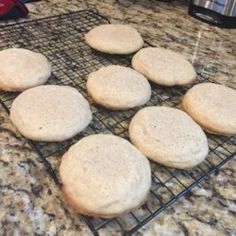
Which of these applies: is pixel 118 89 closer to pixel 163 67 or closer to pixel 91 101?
pixel 91 101

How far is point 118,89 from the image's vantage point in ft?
2.76

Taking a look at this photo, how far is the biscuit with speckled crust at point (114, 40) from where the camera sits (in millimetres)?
1025

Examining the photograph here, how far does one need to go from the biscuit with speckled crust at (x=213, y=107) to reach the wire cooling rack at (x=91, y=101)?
0.12 ft

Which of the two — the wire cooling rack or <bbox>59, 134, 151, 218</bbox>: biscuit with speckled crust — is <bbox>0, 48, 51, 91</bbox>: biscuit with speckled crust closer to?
the wire cooling rack

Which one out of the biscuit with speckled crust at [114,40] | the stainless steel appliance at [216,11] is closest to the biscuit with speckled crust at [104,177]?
the biscuit with speckled crust at [114,40]

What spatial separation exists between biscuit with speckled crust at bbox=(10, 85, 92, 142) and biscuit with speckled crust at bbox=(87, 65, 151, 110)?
2.4 inches

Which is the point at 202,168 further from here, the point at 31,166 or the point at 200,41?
the point at 200,41

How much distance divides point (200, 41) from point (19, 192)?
937mm

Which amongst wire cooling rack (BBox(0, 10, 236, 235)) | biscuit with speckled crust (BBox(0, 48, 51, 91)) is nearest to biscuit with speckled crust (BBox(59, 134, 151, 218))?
wire cooling rack (BBox(0, 10, 236, 235))

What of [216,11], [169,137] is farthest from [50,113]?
[216,11]

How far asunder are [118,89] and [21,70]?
267 millimetres

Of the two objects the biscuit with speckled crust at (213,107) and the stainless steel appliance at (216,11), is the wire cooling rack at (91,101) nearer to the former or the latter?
the biscuit with speckled crust at (213,107)

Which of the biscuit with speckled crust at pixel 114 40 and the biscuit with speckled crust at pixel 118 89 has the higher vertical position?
the biscuit with speckled crust at pixel 114 40

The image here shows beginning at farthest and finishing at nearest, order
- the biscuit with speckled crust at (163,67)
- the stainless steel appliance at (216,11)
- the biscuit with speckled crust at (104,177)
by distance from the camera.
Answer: the stainless steel appliance at (216,11)
the biscuit with speckled crust at (163,67)
the biscuit with speckled crust at (104,177)
